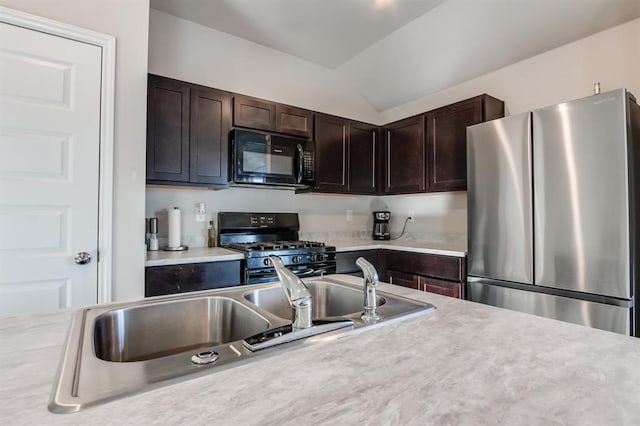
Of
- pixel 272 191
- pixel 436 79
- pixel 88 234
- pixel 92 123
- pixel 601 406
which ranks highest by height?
pixel 436 79

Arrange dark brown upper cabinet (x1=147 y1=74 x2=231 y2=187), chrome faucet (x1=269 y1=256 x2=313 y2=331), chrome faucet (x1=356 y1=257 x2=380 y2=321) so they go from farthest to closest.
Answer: dark brown upper cabinet (x1=147 y1=74 x2=231 y2=187) < chrome faucet (x1=356 y1=257 x2=380 y2=321) < chrome faucet (x1=269 y1=256 x2=313 y2=331)

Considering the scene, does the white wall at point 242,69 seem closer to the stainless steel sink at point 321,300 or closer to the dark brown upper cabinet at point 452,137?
the dark brown upper cabinet at point 452,137

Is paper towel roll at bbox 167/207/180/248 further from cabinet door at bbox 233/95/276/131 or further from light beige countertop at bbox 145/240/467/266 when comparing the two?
cabinet door at bbox 233/95/276/131

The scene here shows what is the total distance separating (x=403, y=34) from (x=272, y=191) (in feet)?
6.14

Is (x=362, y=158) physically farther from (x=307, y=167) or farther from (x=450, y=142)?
(x=450, y=142)

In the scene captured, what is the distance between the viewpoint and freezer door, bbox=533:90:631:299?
172 cm

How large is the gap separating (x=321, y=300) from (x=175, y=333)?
570mm

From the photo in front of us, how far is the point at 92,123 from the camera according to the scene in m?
1.95

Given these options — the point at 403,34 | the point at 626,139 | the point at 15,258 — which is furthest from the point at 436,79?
the point at 15,258

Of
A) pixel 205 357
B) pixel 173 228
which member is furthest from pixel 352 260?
pixel 205 357

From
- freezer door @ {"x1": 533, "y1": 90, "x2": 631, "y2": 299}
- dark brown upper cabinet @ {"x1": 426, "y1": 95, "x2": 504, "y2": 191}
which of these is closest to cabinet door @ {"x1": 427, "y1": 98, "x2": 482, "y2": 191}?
dark brown upper cabinet @ {"x1": 426, "y1": 95, "x2": 504, "y2": 191}

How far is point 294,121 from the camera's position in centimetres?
300

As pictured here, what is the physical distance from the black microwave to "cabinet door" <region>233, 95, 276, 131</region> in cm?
11

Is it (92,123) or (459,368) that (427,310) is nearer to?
(459,368)
